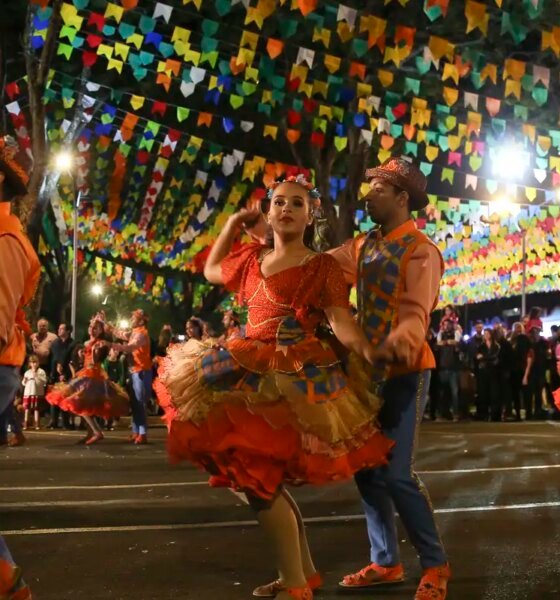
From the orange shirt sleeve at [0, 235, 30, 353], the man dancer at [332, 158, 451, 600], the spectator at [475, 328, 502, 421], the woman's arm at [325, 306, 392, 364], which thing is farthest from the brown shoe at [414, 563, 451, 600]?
the spectator at [475, 328, 502, 421]

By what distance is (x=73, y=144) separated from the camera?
82.2 feet

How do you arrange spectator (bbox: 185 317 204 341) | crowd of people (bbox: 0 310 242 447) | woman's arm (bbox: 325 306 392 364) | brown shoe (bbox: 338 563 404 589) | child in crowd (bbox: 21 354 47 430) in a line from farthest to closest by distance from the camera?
child in crowd (bbox: 21 354 47 430) → spectator (bbox: 185 317 204 341) → crowd of people (bbox: 0 310 242 447) → brown shoe (bbox: 338 563 404 589) → woman's arm (bbox: 325 306 392 364)

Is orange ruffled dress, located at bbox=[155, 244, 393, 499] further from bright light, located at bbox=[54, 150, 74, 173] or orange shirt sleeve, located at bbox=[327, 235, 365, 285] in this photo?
bright light, located at bbox=[54, 150, 74, 173]

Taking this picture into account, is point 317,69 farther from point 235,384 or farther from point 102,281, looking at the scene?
point 102,281

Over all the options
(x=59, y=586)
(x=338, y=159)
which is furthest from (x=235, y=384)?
(x=338, y=159)

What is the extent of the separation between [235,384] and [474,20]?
30.8ft

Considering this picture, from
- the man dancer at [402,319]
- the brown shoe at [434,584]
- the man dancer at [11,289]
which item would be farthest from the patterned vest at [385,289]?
the man dancer at [11,289]

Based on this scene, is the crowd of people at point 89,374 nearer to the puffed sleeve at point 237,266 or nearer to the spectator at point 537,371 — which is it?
the puffed sleeve at point 237,266

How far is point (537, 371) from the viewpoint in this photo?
18.9m

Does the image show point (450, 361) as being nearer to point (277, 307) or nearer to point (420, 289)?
point (420, 289)

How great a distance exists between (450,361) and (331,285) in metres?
14.4

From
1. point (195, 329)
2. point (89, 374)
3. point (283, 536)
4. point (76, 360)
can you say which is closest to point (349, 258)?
point (283, 536)

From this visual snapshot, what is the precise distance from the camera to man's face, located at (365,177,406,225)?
16.5 ft

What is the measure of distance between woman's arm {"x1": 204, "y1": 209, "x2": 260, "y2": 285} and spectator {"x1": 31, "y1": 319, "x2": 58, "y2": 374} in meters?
13.4
